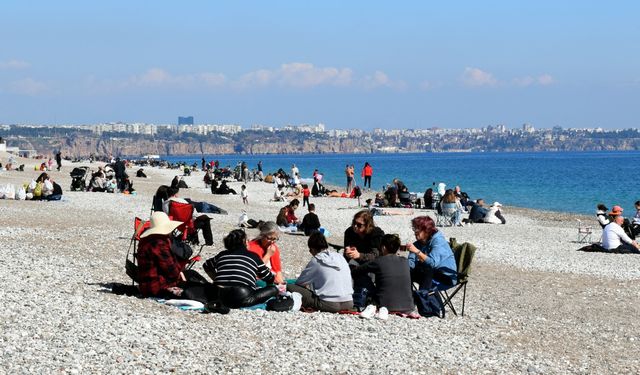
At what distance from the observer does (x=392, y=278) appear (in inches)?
385

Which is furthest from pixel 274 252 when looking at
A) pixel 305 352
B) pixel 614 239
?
pixel 614 239

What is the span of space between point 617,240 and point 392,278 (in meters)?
9.85

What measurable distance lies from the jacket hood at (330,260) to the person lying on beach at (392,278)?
35 centimetres

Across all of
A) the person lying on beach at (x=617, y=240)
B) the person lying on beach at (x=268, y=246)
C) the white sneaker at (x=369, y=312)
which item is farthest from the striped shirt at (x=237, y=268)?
the person lying on beach at (x=617, y=240)

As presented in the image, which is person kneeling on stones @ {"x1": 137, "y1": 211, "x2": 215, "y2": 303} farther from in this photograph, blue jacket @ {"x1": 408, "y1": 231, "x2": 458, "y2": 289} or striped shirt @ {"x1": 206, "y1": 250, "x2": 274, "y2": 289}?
blue jacket @ {"x1": 408, "y1": 231, "x2": 458, "y2": 289}

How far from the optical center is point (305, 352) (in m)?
7.83

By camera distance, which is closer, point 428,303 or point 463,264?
point 428,303

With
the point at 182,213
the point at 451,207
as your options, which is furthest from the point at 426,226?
the point at 451,207

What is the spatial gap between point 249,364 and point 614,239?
12.6 m

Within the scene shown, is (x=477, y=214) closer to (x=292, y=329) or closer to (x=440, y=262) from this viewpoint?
(x=440, y=262)

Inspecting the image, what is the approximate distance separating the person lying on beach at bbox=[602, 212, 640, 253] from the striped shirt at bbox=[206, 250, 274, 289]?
1064cm

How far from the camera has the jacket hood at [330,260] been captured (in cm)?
975

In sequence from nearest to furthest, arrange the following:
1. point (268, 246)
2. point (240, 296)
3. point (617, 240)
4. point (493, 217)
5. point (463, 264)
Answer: point (240, 296) < point (463, 264) < point (268, 246) < point (617, 240) < point (493, 217)

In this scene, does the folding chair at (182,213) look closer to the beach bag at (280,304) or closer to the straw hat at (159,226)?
the straw hat at (159,226)
